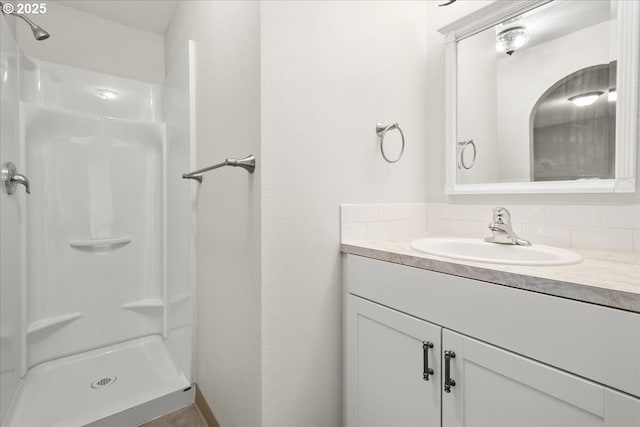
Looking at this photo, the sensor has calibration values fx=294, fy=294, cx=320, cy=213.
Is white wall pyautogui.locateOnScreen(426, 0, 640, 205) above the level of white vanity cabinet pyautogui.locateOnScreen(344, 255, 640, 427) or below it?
above

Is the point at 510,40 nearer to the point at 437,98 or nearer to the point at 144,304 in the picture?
the point at 437,98

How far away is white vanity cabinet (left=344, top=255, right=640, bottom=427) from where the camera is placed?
564mm

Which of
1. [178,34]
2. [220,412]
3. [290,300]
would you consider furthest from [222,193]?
[178,34]

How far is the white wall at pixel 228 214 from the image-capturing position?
981mm

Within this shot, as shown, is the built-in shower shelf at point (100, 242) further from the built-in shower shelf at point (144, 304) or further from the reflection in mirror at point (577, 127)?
the reflection in mirror at point (577, 127)

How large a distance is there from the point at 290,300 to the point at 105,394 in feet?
3.88

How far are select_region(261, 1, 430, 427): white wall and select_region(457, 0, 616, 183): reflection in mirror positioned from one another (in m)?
0.40

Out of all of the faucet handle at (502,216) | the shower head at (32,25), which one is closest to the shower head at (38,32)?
the shower head at (32,25)

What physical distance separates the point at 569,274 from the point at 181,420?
5.38 feet

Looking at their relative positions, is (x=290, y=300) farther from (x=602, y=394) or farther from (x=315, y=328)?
(x=602, y=394)

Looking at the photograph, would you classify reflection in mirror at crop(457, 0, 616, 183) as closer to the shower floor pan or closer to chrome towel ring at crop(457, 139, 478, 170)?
chrome towel ring at crop(457, 139, 478, 170)

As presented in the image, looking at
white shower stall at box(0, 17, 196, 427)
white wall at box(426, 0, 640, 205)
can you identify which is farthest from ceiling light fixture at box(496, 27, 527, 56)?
white shower stall at box(0, 17, 196, 427)

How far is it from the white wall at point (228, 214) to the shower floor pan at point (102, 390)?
8.2 inches

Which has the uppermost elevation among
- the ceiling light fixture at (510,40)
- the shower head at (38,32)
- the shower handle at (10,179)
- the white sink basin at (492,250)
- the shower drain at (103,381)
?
the shower head at (38,32)
